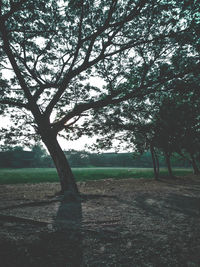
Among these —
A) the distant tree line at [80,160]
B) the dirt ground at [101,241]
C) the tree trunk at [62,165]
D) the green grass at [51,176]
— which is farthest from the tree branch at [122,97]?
the distant tree line at [80,160]

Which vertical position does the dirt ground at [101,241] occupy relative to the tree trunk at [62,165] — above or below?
below

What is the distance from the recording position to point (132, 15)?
7414 millimetres

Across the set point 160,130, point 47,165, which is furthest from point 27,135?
point 47,165

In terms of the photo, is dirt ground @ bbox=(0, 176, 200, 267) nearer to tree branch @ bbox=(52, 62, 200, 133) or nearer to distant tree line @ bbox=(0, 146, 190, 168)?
tree branch @ bbox=(52, 62, 200, 133)

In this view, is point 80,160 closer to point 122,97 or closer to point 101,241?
point 122,97

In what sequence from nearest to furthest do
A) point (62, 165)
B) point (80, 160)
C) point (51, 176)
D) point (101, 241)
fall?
point (101, 241) → point (62, 165) → point (51, 176) → point (80, 160)

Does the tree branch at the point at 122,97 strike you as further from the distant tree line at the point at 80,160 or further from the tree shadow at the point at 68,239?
the distant tree line at the point at 80,160

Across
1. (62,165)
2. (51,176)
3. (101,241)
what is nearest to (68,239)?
(101,241)

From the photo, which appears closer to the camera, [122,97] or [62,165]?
[122,97]

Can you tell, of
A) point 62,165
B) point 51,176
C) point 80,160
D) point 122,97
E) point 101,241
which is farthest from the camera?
point 80,160

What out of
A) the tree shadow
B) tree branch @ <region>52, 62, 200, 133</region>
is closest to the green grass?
tree branch @ <region>52, 62, 200, 133</region>

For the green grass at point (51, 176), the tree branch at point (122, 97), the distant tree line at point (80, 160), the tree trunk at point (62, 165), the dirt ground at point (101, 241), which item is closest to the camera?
the dirt ground at point (101, 241)

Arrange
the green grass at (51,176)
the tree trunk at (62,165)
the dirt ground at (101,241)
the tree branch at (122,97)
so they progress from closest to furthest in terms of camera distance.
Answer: the dirt ground at (101,241) < the tree branch at (122,97) < the tree trunk at (62,165) < the green grass at (51,176)

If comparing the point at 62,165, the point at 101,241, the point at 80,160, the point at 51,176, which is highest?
the point at 62,165
